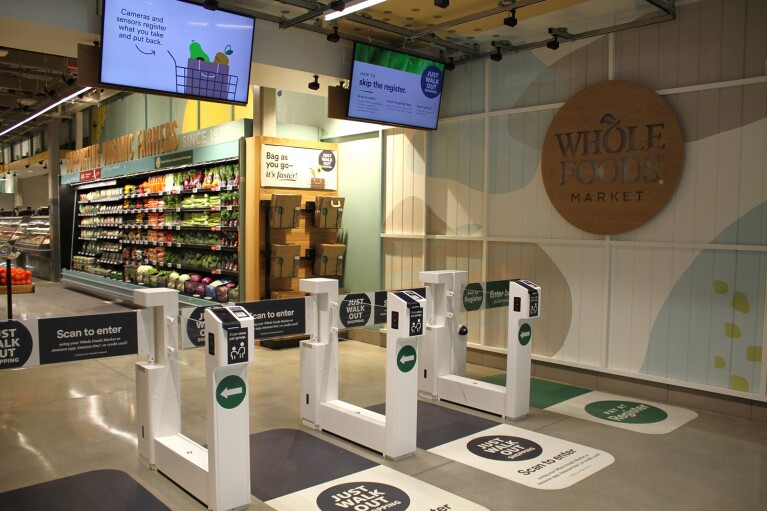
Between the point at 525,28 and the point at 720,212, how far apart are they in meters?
2.69

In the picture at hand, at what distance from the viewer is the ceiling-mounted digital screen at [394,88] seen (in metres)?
6.35

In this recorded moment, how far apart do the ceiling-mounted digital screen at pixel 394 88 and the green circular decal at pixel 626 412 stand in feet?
11.6

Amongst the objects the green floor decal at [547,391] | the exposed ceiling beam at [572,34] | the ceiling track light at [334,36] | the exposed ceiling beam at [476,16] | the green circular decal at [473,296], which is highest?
→ the exposed ceiling beam at [476,16]

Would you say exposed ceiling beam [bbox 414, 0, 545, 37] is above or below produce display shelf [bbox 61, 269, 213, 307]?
above

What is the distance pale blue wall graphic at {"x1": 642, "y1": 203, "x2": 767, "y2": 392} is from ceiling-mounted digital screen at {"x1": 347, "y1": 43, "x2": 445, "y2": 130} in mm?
3244

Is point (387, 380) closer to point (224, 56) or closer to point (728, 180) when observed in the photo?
point (224, 56)

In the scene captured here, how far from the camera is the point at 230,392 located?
341 centimetres

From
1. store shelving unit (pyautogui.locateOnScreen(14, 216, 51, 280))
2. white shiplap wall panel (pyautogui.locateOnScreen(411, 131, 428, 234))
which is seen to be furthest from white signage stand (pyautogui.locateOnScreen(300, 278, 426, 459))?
store shelving unit (pyautogui.locateOnScreen(14, 216, 51, 280))

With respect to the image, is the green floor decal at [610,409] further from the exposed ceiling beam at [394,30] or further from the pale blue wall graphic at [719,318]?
the exposed ceiling beam at [394,30]

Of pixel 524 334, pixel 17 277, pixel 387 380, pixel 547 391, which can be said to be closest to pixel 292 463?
pixel 387 380

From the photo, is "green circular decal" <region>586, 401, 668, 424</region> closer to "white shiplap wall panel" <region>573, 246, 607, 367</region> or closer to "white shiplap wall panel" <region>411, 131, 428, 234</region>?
"white shiplap wall panel" <region>573, 246, 607, 367</region>

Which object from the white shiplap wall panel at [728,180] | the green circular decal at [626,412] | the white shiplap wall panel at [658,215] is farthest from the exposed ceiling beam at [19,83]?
the white shiplap wall panel at [728,180]

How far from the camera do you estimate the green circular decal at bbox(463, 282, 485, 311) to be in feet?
19.5

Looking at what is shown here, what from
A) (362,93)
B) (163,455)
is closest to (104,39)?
(362,93)
